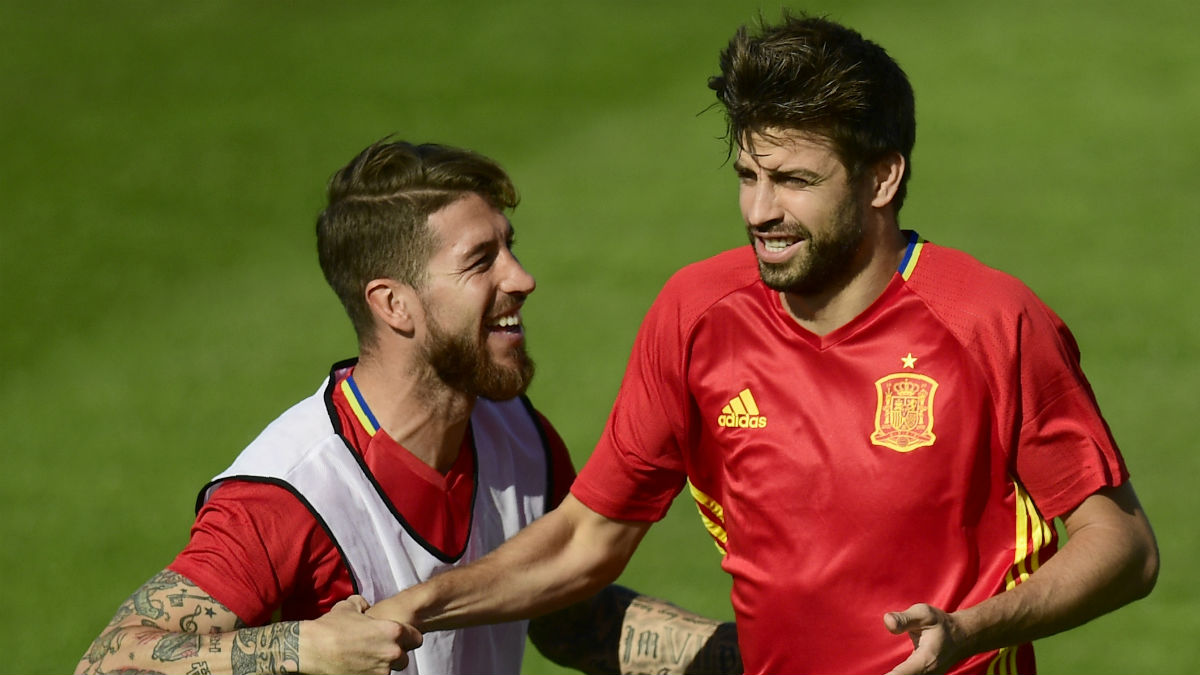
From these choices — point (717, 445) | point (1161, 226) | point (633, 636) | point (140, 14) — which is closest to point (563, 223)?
point (1161, 226)

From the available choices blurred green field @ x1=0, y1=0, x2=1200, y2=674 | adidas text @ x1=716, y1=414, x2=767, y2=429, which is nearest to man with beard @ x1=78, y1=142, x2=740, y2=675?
adidas text @ x1=716, y1=414, x2=767, y2=429

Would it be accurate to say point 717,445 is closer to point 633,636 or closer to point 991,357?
point 991,357

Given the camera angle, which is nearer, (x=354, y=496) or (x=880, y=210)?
(x=880, y=210)

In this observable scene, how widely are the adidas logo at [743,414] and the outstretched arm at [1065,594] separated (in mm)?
819

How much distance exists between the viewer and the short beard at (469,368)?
557 centimetres

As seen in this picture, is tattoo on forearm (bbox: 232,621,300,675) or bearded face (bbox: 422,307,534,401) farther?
bearded face (bbox: 422,307,534,401)

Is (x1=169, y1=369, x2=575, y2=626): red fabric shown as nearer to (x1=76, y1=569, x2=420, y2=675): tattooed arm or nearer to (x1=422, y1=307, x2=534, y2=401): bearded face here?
(x1=76, y1=569, x2=420, y2=675): tattooed arm

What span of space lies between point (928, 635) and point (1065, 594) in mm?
495

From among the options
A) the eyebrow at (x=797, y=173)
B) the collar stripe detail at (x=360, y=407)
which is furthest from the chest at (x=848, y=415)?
the collar stripe detail at (x=360, y=407)

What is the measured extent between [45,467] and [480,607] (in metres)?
6.04

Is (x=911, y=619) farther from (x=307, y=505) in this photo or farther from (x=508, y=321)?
(x=508, y=321)

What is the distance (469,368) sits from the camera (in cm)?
560

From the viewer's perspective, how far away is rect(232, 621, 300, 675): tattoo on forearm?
15.6 feet

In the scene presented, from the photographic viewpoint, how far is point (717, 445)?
490 cm
